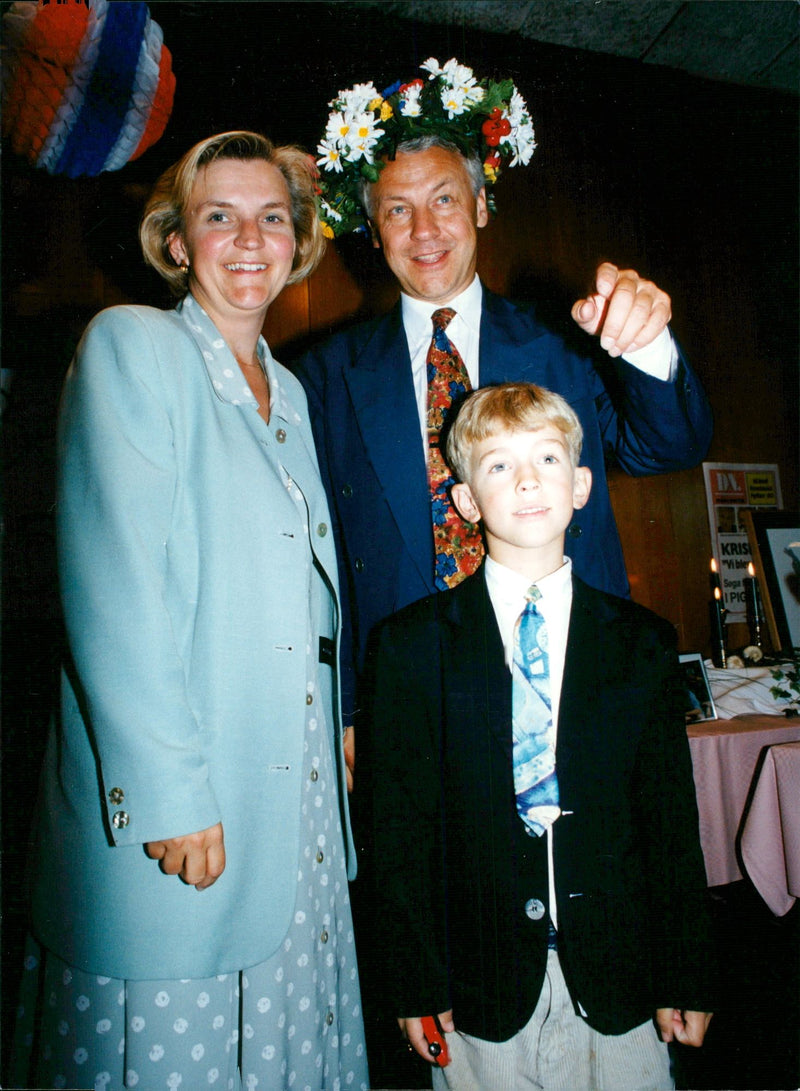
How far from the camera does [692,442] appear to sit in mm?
1340

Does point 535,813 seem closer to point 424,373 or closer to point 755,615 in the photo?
point 424,373

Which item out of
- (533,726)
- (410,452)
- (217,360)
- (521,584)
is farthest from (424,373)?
(533,726)

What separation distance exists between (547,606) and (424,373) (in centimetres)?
70

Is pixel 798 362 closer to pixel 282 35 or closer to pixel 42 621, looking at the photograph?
pixel 282 35

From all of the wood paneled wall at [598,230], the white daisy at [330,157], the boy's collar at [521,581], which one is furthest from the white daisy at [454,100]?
the boy's collar at [521,581]

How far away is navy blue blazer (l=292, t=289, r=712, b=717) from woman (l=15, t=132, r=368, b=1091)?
196mm

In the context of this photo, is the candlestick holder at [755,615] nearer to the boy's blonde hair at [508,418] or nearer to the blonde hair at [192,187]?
the boy's blonde hair at [508,418]

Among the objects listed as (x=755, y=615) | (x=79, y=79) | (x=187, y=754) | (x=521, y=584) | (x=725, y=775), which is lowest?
(x=725, y=775)

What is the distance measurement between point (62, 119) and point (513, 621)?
1672 mm

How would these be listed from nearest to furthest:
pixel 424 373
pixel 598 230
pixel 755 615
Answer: pixel 424 373 → pixel 755 615 → pixel 598 230

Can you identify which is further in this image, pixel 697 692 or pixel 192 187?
pixel 697 692

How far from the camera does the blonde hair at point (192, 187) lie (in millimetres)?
1324

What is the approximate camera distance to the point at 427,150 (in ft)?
5.10

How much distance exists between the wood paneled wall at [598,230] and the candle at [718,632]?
11 centimetres
